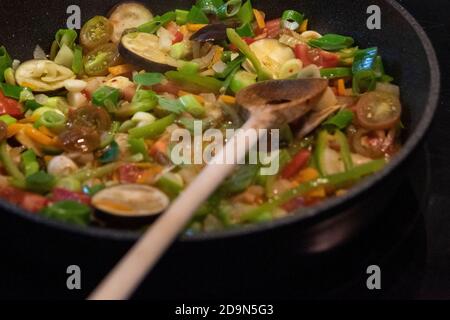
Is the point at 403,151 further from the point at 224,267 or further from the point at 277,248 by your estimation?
the point at 224,267

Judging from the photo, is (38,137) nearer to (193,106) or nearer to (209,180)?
(193,106)

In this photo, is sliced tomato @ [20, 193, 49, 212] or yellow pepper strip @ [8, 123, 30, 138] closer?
sliced tomato @ [20, 193, 49, 212]

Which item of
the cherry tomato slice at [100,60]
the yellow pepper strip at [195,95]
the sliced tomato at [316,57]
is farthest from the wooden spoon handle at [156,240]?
the cherry tomato slice at [100,60]

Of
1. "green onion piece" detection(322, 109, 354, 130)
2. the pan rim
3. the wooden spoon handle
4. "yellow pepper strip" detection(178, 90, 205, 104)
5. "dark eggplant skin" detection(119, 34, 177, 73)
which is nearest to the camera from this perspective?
the wooden spoon handle

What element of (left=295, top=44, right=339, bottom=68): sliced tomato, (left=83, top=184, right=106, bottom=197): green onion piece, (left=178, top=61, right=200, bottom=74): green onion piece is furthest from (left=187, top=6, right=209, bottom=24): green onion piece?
(left=83, top=184, right=106, bottom=197): green onion piece

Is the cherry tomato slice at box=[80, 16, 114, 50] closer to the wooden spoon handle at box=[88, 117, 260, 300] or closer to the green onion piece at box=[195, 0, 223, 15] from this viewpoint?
the green onion piece at box=[195, 0, 223, 15]

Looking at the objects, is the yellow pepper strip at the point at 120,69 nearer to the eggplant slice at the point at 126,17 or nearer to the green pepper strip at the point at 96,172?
the eggplant slice at the point at 126,17
